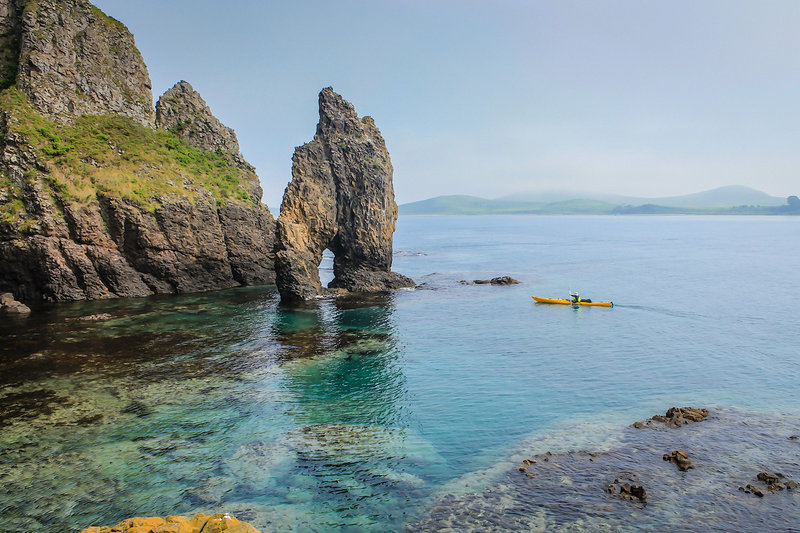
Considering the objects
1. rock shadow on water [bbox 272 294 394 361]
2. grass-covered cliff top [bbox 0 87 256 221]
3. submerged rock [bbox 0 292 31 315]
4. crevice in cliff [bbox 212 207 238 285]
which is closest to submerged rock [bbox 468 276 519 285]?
rock shadow on water [bbox 272 294 394 361]

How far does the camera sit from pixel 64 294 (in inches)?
2142

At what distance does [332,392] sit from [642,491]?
18.2 metres

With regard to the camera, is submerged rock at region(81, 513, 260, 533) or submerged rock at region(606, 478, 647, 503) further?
submerged rock at region(606, 478, 647, 503)

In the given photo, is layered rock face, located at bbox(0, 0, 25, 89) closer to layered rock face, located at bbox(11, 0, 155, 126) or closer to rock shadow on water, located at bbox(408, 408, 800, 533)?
layered rock face, located at bbox(11, 0, 155, 126)

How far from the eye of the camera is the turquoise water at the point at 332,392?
779 inches

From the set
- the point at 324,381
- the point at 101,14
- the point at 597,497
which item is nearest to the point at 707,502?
the point at 597,497

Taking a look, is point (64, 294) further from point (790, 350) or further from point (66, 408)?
point (790, 350)

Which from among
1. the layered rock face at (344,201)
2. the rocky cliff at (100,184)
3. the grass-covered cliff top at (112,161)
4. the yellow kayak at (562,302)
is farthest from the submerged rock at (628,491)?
the grass-covered cliff top at (112,161)

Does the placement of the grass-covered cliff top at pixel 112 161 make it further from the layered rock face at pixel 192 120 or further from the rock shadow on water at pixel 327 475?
the rock shadow on water at pixel 327 475

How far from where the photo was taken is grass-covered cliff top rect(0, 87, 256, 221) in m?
55.5

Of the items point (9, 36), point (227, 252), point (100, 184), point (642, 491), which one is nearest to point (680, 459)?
point (642, 491)

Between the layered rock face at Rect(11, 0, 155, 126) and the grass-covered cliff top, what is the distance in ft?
6.62

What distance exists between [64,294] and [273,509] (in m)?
48.8

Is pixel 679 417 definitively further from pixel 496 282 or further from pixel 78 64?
pixel 78 64
